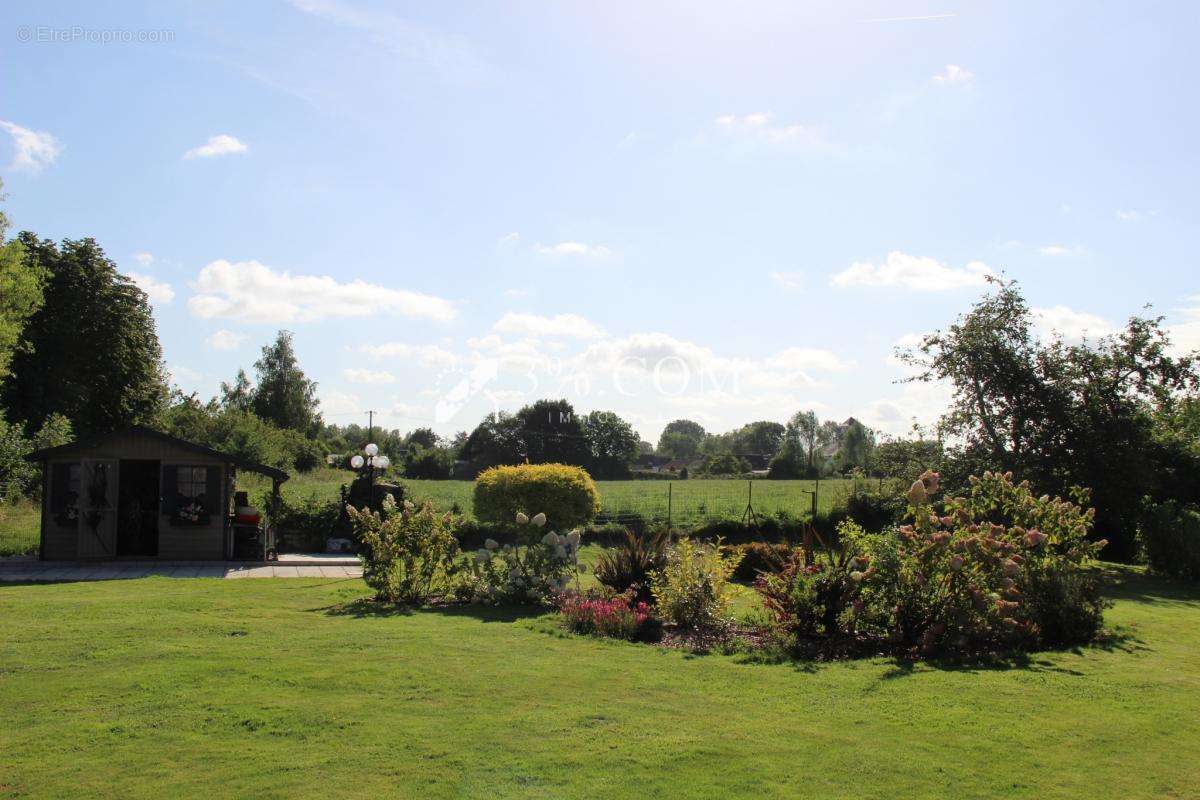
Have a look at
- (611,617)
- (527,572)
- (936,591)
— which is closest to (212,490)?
(527,572)

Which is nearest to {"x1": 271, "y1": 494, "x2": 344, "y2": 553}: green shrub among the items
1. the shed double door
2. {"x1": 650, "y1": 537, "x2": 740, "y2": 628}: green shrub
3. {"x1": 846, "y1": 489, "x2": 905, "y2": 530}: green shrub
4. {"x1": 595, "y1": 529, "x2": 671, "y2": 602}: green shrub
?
the shed double door

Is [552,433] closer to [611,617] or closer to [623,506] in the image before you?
[623,506]

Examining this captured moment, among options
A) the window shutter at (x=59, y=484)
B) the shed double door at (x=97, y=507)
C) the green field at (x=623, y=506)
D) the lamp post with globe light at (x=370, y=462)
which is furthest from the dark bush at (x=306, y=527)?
the window shutter at (x=59, y=484)

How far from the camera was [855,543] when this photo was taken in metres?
9.22

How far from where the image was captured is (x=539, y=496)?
20328 mm

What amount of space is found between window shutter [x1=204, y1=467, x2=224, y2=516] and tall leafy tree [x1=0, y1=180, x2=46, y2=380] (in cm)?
1157

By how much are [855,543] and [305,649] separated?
5.72 meters

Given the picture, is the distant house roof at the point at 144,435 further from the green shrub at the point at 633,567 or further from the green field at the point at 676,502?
the green shrub at the point at 633,567

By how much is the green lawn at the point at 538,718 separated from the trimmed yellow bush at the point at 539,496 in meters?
11.2

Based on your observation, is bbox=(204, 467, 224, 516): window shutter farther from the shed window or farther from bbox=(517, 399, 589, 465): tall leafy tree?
bbox=(517, 399, 589, 465): tall leafy tree

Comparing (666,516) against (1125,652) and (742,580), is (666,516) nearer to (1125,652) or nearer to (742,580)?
(742,580)

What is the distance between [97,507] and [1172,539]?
21111mm

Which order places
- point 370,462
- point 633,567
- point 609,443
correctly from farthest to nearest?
point 609,443, point 370,462, point 633,567

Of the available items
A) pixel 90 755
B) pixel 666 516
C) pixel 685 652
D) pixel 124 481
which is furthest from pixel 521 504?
pixel 90 755
